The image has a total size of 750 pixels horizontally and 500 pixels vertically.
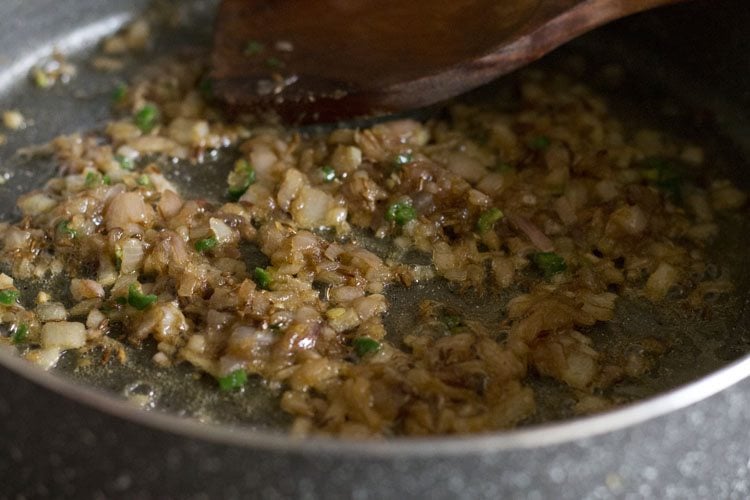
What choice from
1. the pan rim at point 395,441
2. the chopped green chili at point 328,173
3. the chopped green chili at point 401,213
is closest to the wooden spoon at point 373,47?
the chopped green chili at point 328,173

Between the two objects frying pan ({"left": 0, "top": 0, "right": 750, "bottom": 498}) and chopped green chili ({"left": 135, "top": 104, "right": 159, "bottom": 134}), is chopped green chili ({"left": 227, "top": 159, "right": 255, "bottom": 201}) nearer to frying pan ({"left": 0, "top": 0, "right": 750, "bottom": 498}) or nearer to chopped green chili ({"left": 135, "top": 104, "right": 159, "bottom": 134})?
chopped green chili ({"left": 135, "top": 104, "right": 159, "bottom": 134})

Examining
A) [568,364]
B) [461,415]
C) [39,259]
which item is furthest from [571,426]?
[39,259]

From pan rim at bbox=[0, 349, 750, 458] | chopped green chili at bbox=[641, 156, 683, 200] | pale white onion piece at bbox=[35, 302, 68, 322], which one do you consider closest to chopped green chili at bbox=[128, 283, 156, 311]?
pale white onion piece at bbox=[35, 302, 68, 322]

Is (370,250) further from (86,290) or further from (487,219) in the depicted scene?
(86,290)

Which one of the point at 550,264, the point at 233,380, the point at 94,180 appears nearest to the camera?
the point at 233,380

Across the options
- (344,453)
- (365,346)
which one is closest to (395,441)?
(344,453)

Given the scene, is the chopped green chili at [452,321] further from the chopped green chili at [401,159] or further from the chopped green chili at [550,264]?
the chopped green chili at [401,159]

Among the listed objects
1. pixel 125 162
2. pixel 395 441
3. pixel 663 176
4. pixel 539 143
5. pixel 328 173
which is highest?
pixel 395 441
